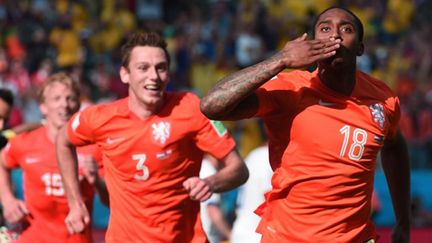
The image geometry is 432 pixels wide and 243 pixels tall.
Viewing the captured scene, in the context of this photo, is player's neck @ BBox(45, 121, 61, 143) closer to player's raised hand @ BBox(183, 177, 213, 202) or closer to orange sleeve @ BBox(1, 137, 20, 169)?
orange sleeve @ BBox(1, 137, 20, 169)

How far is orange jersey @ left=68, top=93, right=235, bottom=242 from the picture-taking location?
6.54 m

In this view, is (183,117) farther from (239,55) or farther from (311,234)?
(239,55)

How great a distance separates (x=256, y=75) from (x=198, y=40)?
50.0ft

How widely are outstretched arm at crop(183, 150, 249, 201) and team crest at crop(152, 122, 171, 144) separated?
45 centimetres

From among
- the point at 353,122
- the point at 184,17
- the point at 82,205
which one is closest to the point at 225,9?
the point at 184,17

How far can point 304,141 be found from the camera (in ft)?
17.2

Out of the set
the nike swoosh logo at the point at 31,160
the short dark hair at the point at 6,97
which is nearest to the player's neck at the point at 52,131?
the nike swoosh logo at the point at 31,160

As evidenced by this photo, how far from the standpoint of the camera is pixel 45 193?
7.86 metres

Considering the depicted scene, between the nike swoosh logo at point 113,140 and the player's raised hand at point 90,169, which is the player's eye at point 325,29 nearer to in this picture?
the nike swoosh logo at point 113,140

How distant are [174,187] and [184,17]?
15.0 m

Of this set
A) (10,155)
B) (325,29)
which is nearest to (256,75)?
(325,29)

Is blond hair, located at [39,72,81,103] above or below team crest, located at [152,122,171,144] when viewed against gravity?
above

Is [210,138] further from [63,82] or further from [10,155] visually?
[10,155]

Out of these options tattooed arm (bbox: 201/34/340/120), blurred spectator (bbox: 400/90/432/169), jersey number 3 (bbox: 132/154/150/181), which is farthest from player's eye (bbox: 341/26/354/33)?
blurred spectator (bbox: 400/90/432/169)
